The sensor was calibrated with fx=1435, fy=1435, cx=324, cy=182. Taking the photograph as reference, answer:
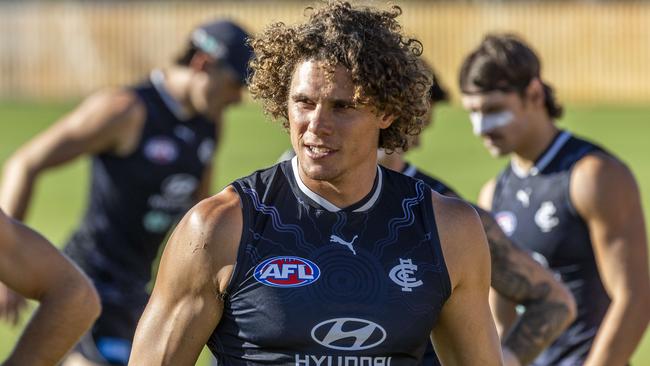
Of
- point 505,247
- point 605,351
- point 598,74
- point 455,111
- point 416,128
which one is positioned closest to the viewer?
point 416,128

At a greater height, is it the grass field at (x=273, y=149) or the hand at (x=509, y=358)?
the hand at (x=509, y=358)

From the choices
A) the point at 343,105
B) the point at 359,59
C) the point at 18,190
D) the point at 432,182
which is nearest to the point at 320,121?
the point at 343,105

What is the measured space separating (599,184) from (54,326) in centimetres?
255

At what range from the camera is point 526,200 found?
652cm

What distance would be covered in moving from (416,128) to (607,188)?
1.82 meters

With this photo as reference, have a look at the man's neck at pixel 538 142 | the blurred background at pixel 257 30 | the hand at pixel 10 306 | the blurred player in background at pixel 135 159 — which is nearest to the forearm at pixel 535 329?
the man's neck at pixel 538 142

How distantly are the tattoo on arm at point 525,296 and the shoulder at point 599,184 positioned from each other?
654 mm

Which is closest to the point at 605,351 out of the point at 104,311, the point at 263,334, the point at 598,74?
the point at 263,334

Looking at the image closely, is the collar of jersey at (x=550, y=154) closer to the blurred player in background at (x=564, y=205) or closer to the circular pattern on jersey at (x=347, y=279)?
the blurred player in background at (x=564, y=205)

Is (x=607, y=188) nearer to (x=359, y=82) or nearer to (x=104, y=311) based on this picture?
(x=359, y=82)

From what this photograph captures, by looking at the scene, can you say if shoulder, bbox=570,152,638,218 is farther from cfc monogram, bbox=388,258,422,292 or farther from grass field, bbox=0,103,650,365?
grass field, bbox=0,103,650,365

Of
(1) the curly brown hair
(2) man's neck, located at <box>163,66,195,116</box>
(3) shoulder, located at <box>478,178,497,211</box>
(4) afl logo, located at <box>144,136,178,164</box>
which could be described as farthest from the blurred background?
(1) the curly brown hair

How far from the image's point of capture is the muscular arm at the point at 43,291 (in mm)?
4652

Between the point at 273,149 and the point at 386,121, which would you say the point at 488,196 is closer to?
the point at 386,121
